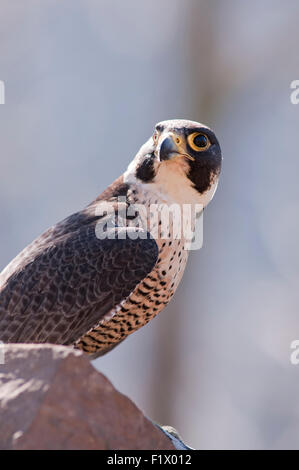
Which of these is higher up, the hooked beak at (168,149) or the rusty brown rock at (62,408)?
the hooked beak at (168,149)

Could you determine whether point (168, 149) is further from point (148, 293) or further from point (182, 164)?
point (148, 293)

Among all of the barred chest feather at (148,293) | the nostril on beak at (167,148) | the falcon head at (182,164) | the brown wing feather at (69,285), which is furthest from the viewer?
the falcon head at (182,164)

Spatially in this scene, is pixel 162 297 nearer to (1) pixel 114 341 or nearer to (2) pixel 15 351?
(1) pixel 114 341

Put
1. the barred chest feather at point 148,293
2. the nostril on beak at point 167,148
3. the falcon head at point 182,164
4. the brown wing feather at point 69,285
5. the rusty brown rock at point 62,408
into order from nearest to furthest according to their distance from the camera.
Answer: the rusty brown rock at point 62,408, the brown wing feather at point 69,285, the barred chest feather at point 148,293, the nostril on beak at point 167,148, the falcon head at point 182,164

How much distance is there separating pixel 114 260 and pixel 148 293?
1.11ft

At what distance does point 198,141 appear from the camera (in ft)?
14.9

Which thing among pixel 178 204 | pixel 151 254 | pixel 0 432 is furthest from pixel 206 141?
pixel 0 432

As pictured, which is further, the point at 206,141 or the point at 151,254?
the point at 206,141

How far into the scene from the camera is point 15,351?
2.71 m

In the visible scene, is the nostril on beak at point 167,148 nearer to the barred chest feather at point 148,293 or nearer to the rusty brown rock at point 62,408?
the barred chest feather at point 148,293

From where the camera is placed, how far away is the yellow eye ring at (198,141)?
452cm

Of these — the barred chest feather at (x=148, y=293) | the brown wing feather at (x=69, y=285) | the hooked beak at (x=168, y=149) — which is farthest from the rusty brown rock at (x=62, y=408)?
the hooked beak at (x=168, y=149)

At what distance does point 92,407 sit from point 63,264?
1.67 meters

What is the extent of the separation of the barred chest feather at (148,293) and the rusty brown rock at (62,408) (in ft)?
4.96
